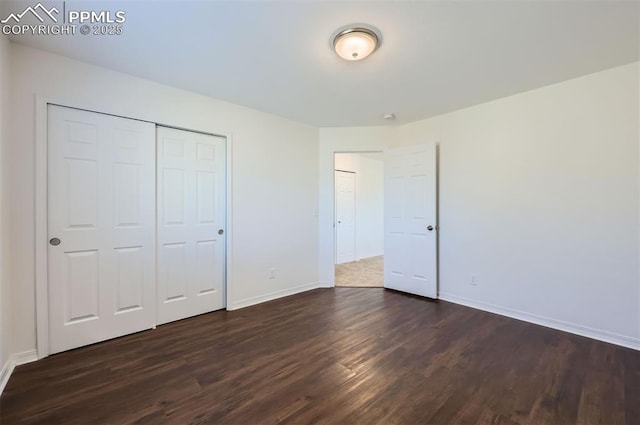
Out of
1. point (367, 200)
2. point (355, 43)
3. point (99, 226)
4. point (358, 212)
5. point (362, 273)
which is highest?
point (355, 43)

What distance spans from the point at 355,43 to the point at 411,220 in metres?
2.51

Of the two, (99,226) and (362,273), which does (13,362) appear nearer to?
(99,226)

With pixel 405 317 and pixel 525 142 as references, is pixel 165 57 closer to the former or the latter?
pixel 405 317

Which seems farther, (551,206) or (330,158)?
(330,158)

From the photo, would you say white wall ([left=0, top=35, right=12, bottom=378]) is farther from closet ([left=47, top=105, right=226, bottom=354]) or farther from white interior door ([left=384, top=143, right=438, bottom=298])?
white interior door ([left=384, top=143, right=438, bottom=298])

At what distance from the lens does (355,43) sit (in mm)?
1984

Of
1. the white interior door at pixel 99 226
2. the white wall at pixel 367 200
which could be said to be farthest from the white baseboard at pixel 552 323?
the white interior door at pixel 99 226

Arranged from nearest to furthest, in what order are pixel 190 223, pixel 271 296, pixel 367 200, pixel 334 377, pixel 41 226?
pixel 334 377 → pixel 41 226 → pixel 190 223 → pixel 271 296 → pixel 367 200

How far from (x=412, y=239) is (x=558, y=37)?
2513 millimetres

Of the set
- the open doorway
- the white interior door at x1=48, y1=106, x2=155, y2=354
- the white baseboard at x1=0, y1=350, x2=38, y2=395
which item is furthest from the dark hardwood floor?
the open doorway

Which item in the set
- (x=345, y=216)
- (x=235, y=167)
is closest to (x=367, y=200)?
(x=345, y=216)

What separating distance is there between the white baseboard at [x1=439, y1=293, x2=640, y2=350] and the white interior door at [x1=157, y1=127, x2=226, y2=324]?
2979 millimetres

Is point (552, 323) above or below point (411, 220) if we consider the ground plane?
below

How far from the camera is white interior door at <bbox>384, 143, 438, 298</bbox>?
3.64 meters
